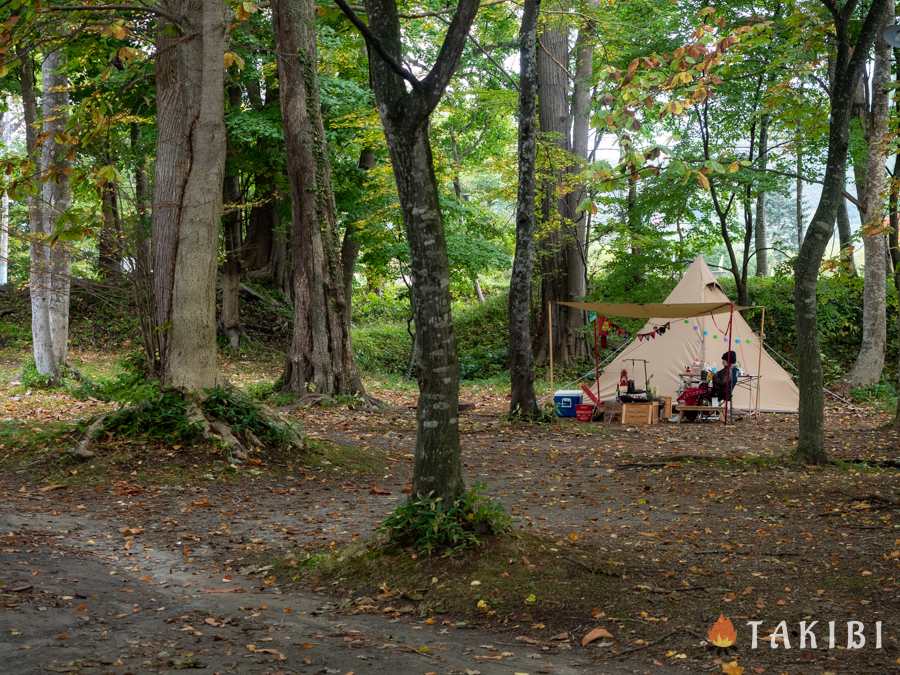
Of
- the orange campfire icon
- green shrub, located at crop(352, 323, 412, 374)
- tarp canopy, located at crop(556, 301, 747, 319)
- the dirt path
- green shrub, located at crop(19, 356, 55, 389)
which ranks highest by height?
tarp canopy, located at crop(556, 301, 747, 319)

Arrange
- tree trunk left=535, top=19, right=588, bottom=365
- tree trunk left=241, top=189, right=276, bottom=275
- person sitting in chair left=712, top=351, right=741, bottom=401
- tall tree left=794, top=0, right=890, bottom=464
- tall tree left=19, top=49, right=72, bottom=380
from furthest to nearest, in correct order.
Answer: tree trunk left=241, top=189, right=276, bottom=275, tree trunk left=535, top=19, right=588, bottom=365, person sitting in chair left=712, top=351, right=741, bottom=401, tall tree left=19, top=49, right=72, bottom=380, tall tree left=794, top=0, right=890, bottom=464

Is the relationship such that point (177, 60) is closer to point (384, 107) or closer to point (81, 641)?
point (384, 107)

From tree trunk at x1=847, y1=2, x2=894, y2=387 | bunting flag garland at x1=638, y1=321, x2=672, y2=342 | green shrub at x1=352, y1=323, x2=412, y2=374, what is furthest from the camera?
green shrub at x1=352, y1=323, x2=412, y2=374

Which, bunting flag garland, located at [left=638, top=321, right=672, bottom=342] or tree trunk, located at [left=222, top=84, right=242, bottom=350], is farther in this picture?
tree trunk, located at [left=222, top=84, right=242, bottom=350]

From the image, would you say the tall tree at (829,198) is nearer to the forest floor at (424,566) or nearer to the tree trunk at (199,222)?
the forest floor at (424,566)

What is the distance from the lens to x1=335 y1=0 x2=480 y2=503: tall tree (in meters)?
4.99

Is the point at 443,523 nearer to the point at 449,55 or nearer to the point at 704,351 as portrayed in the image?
the point at 449,55

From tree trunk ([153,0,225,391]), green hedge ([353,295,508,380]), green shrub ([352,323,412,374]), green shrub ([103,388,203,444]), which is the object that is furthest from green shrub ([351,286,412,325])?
green shrub ([103,388,203,444])

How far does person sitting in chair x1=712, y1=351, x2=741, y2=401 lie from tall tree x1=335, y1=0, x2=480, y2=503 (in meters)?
9.61

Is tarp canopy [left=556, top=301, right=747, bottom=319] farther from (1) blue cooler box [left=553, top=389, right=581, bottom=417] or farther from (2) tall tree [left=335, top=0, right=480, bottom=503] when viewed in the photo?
(2) tall tree [left=335, top=0, right=480, bottom=503]

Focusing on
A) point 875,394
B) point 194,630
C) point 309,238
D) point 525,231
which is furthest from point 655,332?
point 194,630

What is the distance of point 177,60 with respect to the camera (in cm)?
1004

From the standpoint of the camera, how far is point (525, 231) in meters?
12.4

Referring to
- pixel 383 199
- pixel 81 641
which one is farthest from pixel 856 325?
pixel 81 641
